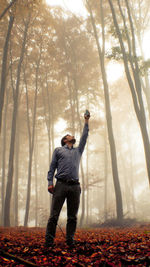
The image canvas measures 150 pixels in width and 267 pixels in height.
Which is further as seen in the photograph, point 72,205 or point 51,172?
point 51,172

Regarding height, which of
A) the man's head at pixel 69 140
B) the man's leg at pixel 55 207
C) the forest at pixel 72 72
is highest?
the forest at pixel 72 72

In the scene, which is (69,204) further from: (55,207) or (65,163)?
(65,163)

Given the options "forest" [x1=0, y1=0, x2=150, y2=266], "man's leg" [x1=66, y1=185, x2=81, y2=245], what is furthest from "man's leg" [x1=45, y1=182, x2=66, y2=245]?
"forest" [x1=0, y1=0, x2=150, y2=266]

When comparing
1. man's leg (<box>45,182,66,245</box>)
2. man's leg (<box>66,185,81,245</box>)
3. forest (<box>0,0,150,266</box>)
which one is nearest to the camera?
man's leg (<box>45,182,66,245</box>)

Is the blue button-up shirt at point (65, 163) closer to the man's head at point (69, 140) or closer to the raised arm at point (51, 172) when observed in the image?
the raised arm at point (51, 172)

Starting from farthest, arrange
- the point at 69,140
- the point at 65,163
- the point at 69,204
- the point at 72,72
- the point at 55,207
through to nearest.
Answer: the point at 72,72 < the point at 69,140 < the point at 65,163 < the point at 69,204 < the point at 55,207

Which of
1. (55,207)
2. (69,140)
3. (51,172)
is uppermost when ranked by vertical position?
(69,140)

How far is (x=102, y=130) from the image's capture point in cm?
2020

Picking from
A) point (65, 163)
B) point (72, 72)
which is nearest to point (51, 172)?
point (65, 163)

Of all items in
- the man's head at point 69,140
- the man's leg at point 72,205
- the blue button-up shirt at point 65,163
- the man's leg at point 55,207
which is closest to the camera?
the man's leg at point 55,207

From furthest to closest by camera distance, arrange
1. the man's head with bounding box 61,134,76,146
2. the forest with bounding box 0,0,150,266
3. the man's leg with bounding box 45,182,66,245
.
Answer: the forest with bounding box 0,0,150,266, the man's head with bounding box 61,134,76,146, the man's leg with bounding box 45,182,66,245

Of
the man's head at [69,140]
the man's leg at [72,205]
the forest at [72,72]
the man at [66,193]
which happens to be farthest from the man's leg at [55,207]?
the forest at [72,72]

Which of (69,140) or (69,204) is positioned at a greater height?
(69,140)

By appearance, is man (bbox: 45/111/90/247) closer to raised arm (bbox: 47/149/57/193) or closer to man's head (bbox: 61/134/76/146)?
raised arm (bbox: 47/149/57/193)
